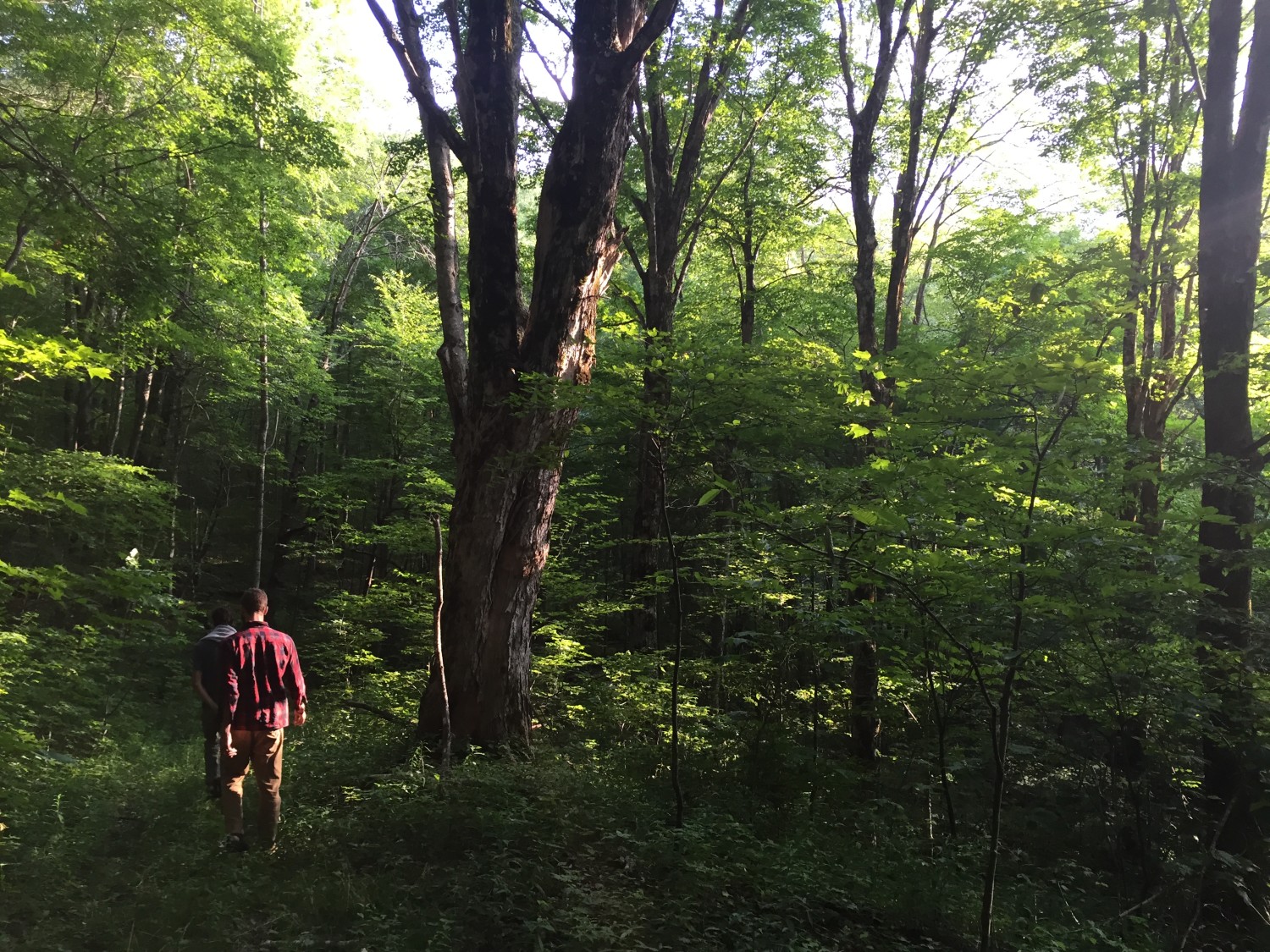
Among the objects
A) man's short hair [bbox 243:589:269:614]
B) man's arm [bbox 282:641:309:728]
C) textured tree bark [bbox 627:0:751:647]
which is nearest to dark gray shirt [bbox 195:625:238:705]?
man's short hair [bbox 243:589:269:614]

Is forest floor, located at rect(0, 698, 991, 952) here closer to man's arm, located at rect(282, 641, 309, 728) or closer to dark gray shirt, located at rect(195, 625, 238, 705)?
man's arm, located at rect(282, 641, 309, 728)

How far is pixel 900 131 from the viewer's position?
10.9 metres

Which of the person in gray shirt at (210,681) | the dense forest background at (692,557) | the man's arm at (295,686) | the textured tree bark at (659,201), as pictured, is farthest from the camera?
the textured tree bark at (659,201)

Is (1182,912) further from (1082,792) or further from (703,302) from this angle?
(703,302)

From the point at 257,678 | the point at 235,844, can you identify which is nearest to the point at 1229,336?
the point at 257,678

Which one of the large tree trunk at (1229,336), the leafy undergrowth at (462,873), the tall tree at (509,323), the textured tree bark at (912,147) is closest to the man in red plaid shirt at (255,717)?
the leafy undergrowth at (462,873)

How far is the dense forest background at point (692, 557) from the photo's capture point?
3.67 metres

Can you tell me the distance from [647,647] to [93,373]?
671 centimetres

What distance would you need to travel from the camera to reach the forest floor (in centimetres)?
304

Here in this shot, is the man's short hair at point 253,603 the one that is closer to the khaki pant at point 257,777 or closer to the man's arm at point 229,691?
the man's arm at point 229,691

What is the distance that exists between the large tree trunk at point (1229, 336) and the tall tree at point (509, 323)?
5.09 meters

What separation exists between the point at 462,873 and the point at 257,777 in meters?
1.57

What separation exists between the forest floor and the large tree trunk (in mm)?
2707

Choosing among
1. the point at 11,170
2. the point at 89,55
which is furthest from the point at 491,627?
the point at 89,55
